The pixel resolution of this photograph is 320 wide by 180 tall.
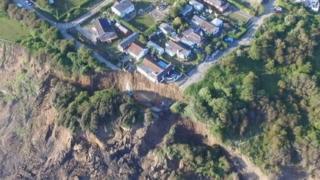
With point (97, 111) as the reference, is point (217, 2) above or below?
above

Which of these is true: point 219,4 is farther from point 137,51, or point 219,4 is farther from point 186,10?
point 137,51

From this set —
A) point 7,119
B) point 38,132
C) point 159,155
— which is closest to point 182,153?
point 159,155

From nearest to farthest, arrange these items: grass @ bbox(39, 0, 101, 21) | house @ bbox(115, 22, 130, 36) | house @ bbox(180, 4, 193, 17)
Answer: house @ bbox(115, 22, 130, 36) < house @ bbox(180, 4, 193, 17) < grass @ bbox(39, 0, 101, 21)

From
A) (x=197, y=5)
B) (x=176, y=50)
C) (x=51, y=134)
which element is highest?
(x=197, y=5)

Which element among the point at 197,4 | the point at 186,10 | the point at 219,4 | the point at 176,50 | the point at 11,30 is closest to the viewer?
the point at 176,50

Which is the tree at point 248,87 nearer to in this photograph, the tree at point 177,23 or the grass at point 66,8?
the tree at point 177,23

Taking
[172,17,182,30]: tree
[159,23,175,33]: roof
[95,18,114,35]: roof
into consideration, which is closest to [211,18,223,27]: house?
[172,17,182,30]: tree

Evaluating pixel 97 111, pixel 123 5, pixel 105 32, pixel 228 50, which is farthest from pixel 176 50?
pixel 97 111

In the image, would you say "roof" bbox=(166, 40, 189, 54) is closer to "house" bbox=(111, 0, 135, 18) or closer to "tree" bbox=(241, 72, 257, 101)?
"house" bbox=(111, 0, 135, 18)
